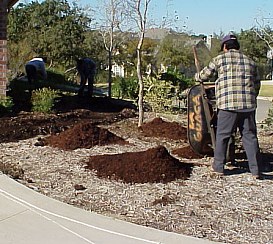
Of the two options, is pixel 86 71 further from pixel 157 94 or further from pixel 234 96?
pixel 234 96

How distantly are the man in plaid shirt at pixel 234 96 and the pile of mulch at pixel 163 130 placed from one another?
9.48 feet

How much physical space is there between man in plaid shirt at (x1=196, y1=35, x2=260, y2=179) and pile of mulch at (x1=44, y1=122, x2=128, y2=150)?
95.4 inches

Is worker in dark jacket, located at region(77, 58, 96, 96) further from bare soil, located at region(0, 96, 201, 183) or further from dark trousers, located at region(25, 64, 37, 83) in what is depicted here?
dark trousers, located at region(25, 64, 37, 83)

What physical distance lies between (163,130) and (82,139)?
77.0 inches

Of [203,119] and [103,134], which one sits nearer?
[203,119]

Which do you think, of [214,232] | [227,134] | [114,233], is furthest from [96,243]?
[227,134]

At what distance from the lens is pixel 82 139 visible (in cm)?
895

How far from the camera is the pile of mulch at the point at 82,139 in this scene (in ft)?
28.9

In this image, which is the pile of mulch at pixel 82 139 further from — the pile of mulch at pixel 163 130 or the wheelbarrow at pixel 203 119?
the wheelbarrow at pixel 203 119

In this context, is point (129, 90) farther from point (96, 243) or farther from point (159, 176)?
point (96, 243)

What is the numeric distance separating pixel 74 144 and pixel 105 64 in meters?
26.2

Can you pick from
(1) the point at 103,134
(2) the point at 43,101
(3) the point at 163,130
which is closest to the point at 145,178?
(1) the point at 103,134

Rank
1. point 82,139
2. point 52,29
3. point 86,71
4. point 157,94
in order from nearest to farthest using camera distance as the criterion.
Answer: point 82,139 < point 157,94 < point 86,71 < point 52,29

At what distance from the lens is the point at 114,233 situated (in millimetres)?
5176
